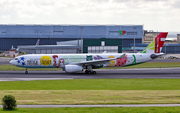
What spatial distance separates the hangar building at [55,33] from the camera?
147 m

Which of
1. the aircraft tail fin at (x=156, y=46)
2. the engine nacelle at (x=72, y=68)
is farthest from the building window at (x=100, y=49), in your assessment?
the engine nacelle at (x=72, y=68)

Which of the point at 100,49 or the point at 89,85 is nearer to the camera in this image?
the point at 89,85

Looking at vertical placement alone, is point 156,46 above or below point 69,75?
above

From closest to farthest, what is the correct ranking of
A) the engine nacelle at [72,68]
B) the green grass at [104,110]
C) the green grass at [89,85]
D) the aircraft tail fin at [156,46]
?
the green grass at [104,110], the green grass at [89,85], the engine nacelle at [72,68], the aircraft tail fin at [156,46]

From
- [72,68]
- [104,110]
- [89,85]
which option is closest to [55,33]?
[72,68]

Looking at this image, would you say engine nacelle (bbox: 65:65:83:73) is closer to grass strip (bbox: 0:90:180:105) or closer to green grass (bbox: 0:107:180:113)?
grass strip (bbox: 0:90:180:105)

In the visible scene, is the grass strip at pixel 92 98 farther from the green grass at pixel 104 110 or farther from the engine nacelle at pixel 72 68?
the engine nacelle at pixel 72 68

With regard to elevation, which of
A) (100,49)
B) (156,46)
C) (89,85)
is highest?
(100,49)

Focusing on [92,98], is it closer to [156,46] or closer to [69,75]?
[69,75]

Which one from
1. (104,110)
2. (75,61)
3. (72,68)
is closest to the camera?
(104,110)

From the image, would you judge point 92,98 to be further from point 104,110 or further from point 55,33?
point 55,33

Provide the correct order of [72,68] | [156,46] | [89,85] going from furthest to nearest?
[156,46], [72,68], [89,85]

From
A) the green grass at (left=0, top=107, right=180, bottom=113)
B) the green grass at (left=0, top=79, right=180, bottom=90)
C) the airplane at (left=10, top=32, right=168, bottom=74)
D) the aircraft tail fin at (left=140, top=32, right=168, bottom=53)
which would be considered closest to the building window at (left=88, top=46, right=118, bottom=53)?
the aircraft tail fin at (left=140, top=32, right=168, bottom=53)

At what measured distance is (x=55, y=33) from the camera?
5851 inches
